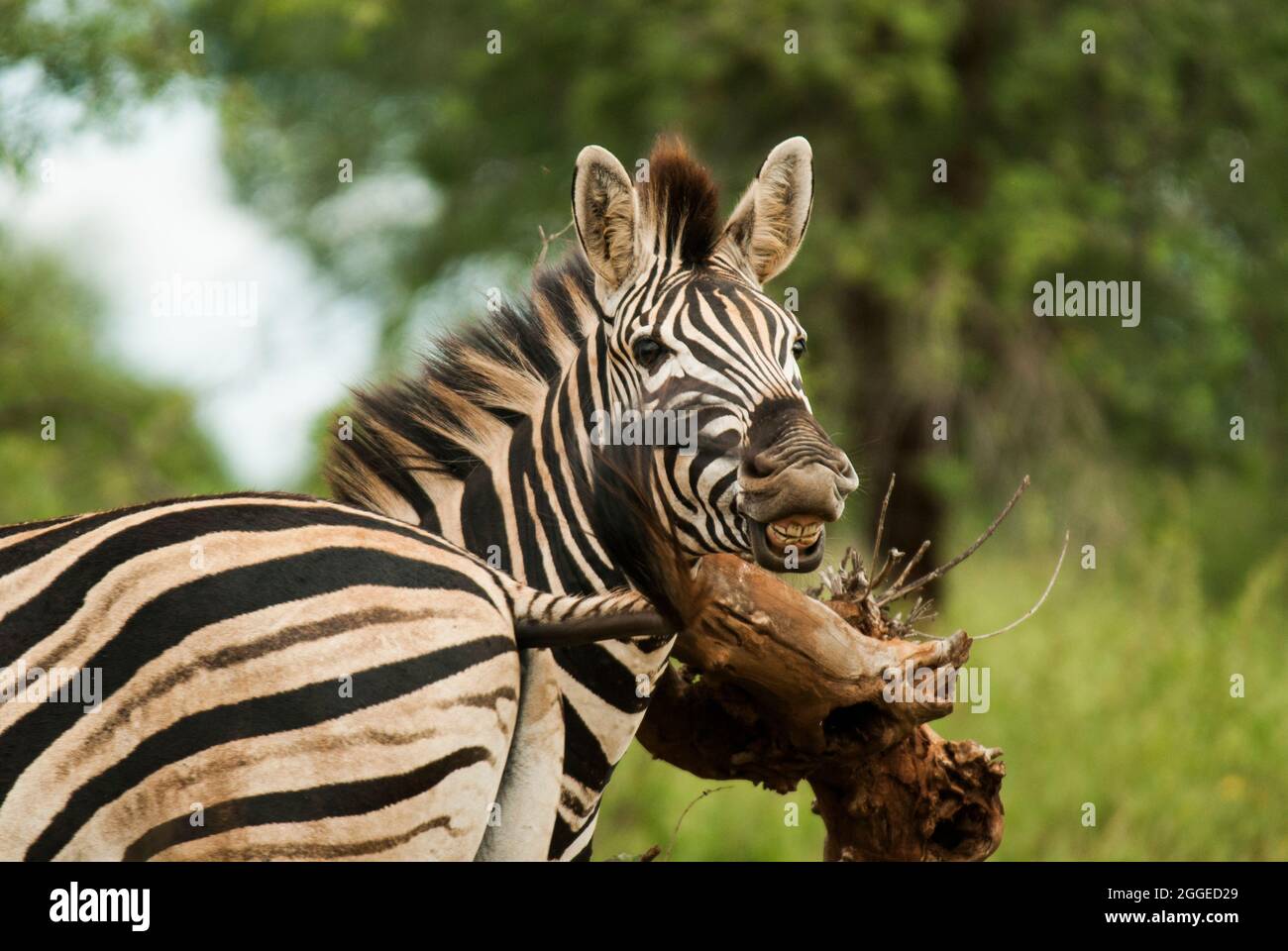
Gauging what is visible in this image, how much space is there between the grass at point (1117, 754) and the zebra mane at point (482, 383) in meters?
5.10

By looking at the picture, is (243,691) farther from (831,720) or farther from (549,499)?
(831,720)

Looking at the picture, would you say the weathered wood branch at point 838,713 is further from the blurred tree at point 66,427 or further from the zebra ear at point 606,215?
the blurred tree at point 66,427

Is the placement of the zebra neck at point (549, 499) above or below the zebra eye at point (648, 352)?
below

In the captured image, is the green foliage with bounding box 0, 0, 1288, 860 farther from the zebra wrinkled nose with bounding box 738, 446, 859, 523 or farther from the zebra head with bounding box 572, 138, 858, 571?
the zebra wrinkled nose with bounding box 738, 446, 859, 523

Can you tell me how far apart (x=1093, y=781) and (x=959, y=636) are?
21.2ft

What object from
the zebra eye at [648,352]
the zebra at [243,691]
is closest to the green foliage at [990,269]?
the zebra eye at [648,352]

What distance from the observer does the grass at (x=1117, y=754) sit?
889cm

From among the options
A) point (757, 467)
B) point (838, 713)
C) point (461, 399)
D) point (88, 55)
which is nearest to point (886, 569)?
point (838, 713)

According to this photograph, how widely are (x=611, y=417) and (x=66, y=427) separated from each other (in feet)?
23.4

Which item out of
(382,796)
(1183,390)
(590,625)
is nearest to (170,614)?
(382,796)

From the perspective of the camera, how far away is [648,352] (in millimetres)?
3656

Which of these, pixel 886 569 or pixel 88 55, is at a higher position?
pixel 88 55

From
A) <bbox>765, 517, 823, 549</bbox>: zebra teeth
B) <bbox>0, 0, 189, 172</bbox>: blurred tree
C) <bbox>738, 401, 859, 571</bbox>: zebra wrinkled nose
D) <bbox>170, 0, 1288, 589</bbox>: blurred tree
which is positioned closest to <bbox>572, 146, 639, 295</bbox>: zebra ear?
<bbox>738, 401, 859, 571</bbox>: zebra wrinkled nose
